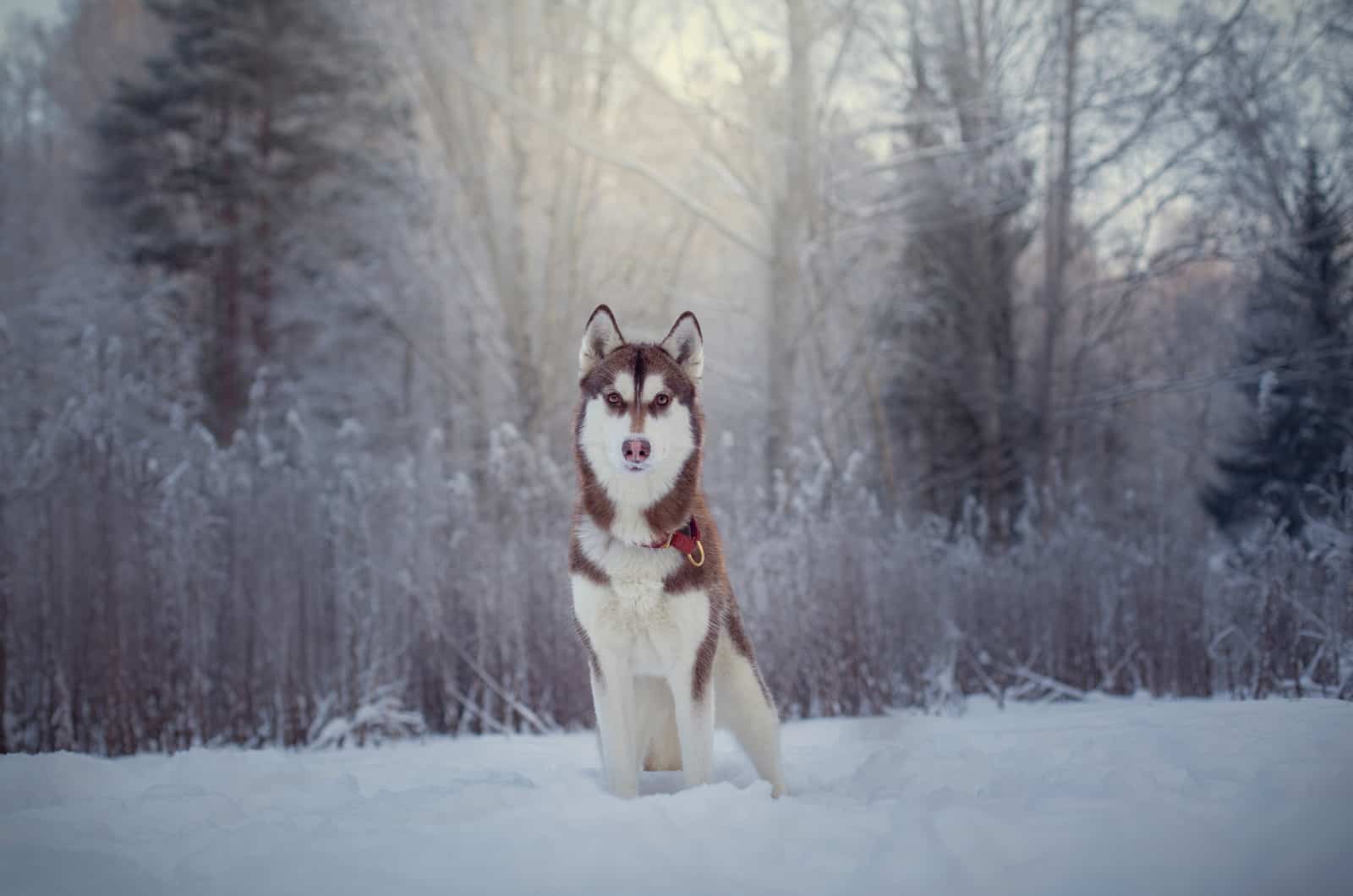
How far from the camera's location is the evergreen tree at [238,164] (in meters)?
15.8

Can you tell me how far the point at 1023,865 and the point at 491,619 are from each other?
375 centimetres

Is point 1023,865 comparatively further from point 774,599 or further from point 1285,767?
point 774,599

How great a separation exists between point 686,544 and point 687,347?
55cm

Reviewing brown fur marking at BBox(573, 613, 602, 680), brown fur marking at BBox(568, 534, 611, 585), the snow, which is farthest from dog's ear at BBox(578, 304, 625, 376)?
the snow

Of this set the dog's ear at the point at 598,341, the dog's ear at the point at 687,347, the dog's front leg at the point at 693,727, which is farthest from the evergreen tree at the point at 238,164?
the dog's front leg at the point at 693,727

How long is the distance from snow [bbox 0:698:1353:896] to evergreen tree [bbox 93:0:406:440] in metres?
14.0

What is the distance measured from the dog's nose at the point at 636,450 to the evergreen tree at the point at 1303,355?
691cm

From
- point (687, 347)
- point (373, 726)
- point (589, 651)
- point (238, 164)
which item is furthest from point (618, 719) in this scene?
point (238, 164)

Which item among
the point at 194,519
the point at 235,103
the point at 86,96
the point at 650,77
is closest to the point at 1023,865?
the point at 194,519

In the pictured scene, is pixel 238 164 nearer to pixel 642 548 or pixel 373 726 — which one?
pixel 373 726

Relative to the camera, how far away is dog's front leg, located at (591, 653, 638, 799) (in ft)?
8.18

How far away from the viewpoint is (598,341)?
2.60 meters

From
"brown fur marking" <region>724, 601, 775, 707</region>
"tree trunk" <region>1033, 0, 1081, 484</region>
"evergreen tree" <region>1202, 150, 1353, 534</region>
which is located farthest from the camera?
"tree trunk" <region>1033, 0, 1081, 484</region>

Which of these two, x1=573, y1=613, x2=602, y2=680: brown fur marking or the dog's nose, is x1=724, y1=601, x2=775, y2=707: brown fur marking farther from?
the dog's nose
